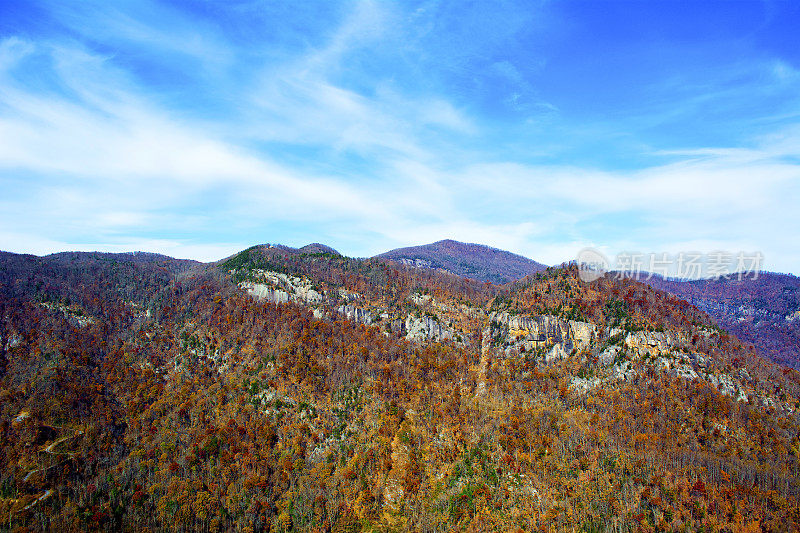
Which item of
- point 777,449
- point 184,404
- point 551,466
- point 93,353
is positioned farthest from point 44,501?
point 777,449

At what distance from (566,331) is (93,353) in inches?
6676

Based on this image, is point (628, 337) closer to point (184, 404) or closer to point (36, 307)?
point (184, 404)

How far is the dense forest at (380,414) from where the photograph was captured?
296 feet

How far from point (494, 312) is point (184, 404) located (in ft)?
409

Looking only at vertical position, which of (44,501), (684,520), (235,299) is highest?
(235,299)

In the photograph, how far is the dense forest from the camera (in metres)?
90.2

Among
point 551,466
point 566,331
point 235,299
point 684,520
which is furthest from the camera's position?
point 235,299

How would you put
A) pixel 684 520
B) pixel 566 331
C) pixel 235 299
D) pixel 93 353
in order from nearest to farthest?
pixel 684 520, pixel 93 353, pixel 566 331, pixel 235 299

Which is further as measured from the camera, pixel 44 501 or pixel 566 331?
pixel 566 331

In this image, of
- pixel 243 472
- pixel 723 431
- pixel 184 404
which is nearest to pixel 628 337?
pixel 723 431

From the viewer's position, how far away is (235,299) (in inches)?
6368

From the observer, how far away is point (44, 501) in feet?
281

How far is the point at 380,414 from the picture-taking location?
121 metres

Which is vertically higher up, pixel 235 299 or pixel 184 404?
pixel 235 299
